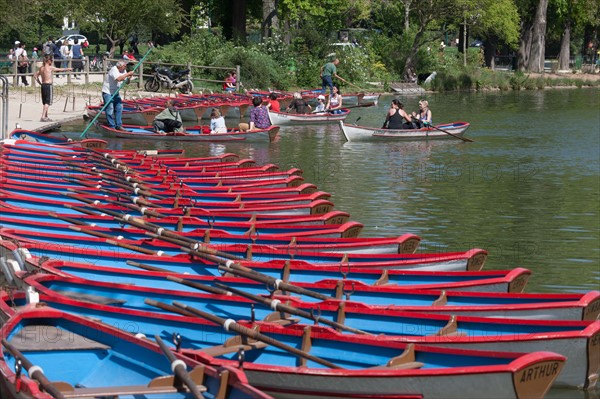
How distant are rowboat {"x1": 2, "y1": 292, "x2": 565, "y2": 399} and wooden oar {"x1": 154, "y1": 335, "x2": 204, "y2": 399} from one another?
343 millimetres

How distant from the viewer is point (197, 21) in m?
53.2

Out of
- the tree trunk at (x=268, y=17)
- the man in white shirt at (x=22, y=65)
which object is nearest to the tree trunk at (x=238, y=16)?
the tree trunk at (x=268, y=17)

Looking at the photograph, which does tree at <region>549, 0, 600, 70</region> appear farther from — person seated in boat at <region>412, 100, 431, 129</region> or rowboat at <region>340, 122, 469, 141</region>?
rowboat at <region>340, 122, 469, 141</region>

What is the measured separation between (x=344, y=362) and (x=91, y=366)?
6.95ft

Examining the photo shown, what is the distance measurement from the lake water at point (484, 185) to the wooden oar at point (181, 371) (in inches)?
142

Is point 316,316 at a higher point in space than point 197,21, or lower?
lower

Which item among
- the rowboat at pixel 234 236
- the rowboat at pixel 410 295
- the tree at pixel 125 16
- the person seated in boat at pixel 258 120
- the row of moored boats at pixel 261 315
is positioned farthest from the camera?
the tree at pixel 125 16

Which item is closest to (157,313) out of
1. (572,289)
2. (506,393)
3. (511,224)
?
(506,393)

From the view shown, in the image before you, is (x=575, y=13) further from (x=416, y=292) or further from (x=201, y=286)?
(x=201, y=286)

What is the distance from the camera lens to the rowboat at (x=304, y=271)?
1058cm

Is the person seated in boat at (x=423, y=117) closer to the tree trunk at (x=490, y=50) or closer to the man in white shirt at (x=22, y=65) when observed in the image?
the man in white shirt at (x=22, y=65)

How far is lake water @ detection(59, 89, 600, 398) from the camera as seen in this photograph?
15805 mm

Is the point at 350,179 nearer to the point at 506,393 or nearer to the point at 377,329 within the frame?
the point at 377,329

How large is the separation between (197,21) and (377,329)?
1788 inches
